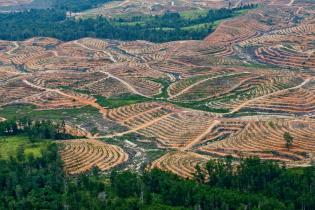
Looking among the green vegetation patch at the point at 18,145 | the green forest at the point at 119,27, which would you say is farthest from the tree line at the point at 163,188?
the green forest at the point at 119,27

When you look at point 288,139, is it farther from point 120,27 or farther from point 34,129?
point 120,27

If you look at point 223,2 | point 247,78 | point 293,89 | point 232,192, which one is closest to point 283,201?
point 232,192

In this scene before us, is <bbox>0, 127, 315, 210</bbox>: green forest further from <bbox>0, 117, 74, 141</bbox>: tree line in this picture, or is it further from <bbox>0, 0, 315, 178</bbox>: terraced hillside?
<bbox>0, 117, 74, 141</bbox>: tree line

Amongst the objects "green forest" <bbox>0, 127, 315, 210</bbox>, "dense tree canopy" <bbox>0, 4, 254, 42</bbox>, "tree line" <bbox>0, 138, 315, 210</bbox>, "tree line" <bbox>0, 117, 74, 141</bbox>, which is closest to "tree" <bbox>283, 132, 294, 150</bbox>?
"green forest" <bbox>0, 127, 315, 210</bbox>

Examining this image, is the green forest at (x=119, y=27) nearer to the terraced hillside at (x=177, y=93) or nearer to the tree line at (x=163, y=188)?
the terraced hillside at (x=177, y=93)

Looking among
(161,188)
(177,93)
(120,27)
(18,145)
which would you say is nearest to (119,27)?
(120,27)

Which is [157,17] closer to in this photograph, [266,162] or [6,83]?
[6,83]
